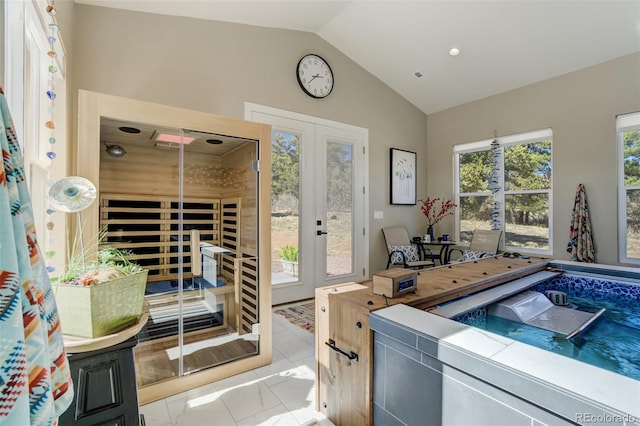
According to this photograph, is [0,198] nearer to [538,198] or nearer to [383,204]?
[383,204]

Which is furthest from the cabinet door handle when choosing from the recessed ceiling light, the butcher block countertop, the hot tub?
the recessed ceiling light

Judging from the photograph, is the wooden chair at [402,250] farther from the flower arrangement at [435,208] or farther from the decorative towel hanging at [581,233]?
the decorative towel hanging at [581,233]

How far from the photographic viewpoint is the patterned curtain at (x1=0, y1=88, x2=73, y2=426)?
50cm

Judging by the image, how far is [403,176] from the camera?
5.06 meters

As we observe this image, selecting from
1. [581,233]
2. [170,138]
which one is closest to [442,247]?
[581,233]

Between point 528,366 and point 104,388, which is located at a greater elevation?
point 528,366

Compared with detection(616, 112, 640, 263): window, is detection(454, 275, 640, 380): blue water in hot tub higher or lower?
lower

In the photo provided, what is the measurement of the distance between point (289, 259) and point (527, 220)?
3410 mm

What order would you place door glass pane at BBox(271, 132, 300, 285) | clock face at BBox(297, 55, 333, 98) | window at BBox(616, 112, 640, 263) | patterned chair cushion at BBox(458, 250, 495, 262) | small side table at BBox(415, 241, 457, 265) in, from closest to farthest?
1. window at BBox(616, 112, 640, 263)
2. door glass pane at BBox(271, 132, 300, 285)
3. clock face at BBox(297, 55, 333, 98)
4. patterned chair cushion at BBox(458, 250, 495, 262)
5. small side table at BBox(415, 241, 457, 265)

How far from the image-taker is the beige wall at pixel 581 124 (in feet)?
11.5

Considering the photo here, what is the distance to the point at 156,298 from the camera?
2.08 meters

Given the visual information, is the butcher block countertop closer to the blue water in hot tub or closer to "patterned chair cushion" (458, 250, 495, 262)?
the blue water in hot tub

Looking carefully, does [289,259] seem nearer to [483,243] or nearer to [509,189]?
[483,243]

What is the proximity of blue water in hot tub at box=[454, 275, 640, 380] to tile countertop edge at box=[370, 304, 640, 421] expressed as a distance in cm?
56
